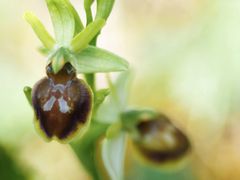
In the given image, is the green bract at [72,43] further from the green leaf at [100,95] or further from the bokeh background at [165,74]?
the bokeh background at [165,74]

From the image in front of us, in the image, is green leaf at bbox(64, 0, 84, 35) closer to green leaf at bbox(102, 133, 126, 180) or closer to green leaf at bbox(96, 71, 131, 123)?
green leaf at bbox(96, 71, 131, 123)

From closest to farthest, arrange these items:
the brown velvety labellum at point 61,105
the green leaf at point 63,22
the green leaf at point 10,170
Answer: the brown velvety labellum at point 61,105 < the green leaf at point 63,22 < the green leaf at point 10,170

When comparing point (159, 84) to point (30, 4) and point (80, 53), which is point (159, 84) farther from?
point (80, 53)

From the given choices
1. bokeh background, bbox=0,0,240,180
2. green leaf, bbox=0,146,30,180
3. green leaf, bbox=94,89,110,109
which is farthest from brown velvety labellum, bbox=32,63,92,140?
bokeh background, bbox=0,0,240,180

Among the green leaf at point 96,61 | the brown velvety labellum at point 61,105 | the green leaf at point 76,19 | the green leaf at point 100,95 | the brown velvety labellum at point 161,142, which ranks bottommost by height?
the brown velvety labellum at point 161,142

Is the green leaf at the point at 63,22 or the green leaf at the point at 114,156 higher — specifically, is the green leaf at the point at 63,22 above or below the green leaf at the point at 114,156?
above

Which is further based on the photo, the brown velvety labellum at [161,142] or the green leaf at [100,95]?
the brown velvety labellum at [161,142]

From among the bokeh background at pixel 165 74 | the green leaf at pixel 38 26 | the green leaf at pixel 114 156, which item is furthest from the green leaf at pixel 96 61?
the bokeh background at pixel 165 74
